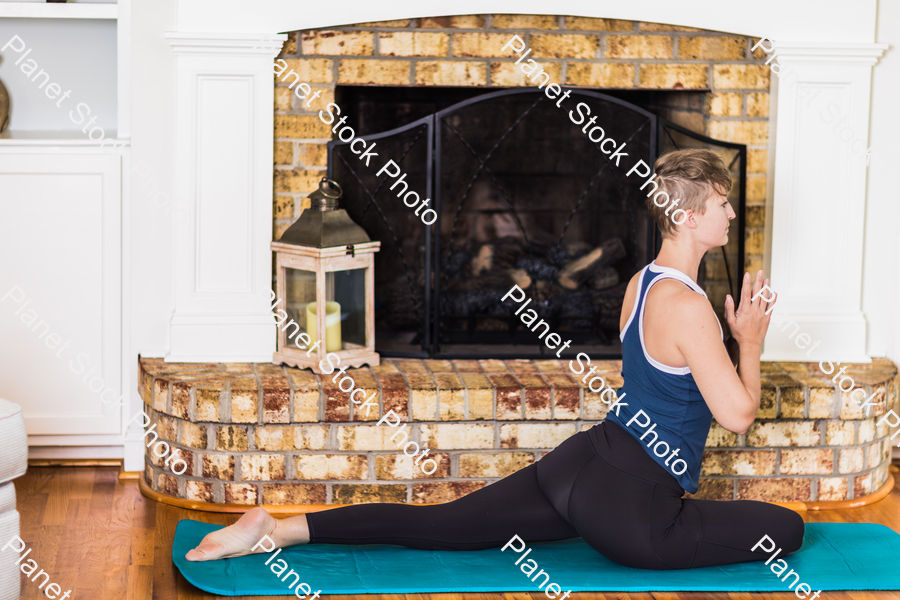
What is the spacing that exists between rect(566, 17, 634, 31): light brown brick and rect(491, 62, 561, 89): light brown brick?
0.12 m

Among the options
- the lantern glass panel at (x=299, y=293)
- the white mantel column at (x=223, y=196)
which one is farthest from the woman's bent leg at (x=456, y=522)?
the white mantel column at (x=223, y=196)

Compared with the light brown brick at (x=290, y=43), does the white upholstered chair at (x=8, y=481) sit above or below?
below

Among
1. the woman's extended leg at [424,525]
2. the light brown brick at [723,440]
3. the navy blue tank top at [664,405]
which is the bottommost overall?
the woman's extended leg at [424,525]

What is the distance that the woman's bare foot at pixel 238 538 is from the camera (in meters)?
2.16

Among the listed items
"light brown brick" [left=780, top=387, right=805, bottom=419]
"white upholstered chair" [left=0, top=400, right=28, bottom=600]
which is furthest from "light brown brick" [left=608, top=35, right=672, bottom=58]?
"white upholstered chair" [left=0, top=400, right=28, bottom=600]

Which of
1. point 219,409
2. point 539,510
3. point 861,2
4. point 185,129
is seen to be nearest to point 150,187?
point 185,129

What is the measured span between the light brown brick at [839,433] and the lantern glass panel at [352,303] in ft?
4.35

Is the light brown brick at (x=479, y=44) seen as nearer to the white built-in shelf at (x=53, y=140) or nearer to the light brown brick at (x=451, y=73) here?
the light brown brick at (x=451, y=73)

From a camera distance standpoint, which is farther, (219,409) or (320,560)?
(219,409)

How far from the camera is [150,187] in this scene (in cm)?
276

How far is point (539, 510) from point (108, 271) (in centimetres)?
147

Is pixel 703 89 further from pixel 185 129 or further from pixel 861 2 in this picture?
pixel 185 129

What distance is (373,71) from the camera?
9.26 ft

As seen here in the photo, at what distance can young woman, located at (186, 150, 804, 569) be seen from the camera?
6.59 ft
